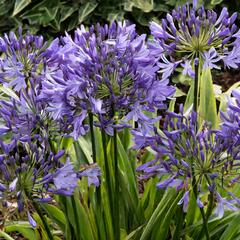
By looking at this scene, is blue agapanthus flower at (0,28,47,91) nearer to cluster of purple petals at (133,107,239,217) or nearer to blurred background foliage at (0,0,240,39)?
cluster of purple petals at (133,107,239,217)

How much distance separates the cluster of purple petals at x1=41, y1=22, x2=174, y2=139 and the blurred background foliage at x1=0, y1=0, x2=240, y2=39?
2.54m

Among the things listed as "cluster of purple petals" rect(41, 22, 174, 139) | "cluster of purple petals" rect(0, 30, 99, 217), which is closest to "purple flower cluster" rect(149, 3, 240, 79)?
"cluster of purple petals" rect(41, 22, 174, 139)

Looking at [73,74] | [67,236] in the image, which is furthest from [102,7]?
[73,74]

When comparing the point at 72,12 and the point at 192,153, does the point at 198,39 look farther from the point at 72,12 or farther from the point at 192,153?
the point at 72,12

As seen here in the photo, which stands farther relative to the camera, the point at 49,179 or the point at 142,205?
the point at 142,205

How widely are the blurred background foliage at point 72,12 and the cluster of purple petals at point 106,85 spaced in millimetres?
2539

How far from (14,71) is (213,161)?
0.56m

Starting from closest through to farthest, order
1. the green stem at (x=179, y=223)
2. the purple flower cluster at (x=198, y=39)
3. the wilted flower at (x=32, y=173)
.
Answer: the wilted flower at (x=32, y=173), the purple flower cluster at (x=198, y=39), the green stem at (x=179, y=223)

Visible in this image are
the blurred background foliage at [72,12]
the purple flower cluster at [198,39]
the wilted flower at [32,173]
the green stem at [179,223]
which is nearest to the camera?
the wilted flower at [32,173]

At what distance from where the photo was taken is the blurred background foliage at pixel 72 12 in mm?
4004

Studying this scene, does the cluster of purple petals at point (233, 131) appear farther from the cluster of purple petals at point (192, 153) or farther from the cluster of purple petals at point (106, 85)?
the cluster of purple petals at point (106, 85)

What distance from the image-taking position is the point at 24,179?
4.66ft

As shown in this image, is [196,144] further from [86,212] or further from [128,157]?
[128,157]

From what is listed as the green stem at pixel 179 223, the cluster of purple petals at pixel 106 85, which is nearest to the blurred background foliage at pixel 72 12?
the green stem at pixel 179 223
